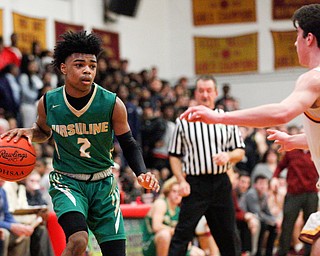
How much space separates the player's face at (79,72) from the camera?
19.8 feet

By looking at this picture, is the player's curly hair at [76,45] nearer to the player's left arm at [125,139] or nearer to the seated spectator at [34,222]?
the player's left arm at [125,139]

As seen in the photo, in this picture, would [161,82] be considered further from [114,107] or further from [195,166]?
[114,107]

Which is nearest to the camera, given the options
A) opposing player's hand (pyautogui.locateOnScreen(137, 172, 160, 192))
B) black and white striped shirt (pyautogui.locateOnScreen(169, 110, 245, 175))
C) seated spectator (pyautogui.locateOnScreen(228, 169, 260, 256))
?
opposing player's hand (pyautogui.locateOnScreen(137, 172, 160, 192))

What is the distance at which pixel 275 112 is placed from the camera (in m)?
4.59

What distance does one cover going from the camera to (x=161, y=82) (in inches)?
801

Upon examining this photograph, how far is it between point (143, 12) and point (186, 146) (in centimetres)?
1542

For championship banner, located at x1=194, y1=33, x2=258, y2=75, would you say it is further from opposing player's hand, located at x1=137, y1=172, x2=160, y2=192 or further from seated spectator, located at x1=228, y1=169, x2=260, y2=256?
opposing player's hand, located at x1=137, y1=172, x2=160, y2=192

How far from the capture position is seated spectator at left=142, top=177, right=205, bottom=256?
10305 mm

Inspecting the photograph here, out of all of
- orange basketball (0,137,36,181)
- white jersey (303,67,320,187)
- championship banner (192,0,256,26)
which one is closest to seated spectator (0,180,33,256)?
orange basketball (0,137,36,181)

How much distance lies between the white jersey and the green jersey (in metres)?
1.62

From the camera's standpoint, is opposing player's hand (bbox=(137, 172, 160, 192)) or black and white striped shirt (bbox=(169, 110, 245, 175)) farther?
black and white striped shirt (bbox=(169, 110, 245, 175))

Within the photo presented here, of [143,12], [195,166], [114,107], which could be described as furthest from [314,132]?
[143,12]

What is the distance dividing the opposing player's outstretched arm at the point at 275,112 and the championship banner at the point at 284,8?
19.6m

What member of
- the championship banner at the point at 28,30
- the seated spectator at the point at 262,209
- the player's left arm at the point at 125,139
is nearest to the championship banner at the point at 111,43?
the championship banner at the point at 28,30
